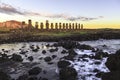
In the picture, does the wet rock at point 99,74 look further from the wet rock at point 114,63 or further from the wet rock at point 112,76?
the wet rock at point 114,63

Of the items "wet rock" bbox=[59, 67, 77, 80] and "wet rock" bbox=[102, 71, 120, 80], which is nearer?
"wet rock" bbox=[102, 71, 120, 80]

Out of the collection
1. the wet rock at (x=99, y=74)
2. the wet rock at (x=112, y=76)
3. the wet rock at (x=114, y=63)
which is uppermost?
the wet rock at (x=114, y=63)

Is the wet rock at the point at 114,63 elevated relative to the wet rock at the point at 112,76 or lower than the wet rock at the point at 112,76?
elevated

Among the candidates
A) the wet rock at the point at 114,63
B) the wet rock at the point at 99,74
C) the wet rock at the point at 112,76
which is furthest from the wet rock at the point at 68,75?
the wet rock at the point at 114,63

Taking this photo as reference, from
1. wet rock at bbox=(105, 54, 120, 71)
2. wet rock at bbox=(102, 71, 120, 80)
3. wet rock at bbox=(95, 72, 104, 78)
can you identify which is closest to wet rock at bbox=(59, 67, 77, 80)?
wet rock at bbox=(95, 72, 104, 78)

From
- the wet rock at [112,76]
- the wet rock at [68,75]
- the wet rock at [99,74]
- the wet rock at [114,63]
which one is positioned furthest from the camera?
the wet rock at [114,63]

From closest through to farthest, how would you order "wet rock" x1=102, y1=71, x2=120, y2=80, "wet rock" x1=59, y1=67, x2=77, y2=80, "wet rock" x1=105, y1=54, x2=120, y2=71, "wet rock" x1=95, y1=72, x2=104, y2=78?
"wet rock" x1=102, y1=71, x2=120, y2=80, "wet rock" x1=59, y1=67, x2=77, y2=80, "wet rock" x1=95, y1=72, x2=104, y2=78, "wet rock" x1=105, y1=54, x2=120, y2=71

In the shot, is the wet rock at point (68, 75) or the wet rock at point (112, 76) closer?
the wet rock at point (112, 76)

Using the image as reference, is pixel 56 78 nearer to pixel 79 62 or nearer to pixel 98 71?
pixel 98 71

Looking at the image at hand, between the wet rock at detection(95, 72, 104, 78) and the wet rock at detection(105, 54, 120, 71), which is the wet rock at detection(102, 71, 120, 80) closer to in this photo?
the wet rock at detection(95, 72, 104, 78)

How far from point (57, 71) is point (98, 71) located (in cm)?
543

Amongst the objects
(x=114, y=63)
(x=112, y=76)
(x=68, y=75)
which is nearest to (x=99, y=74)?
(x=112, y=76)

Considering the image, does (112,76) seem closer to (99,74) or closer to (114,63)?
(99,74)

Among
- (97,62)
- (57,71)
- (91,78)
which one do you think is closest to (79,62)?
(97,62)
